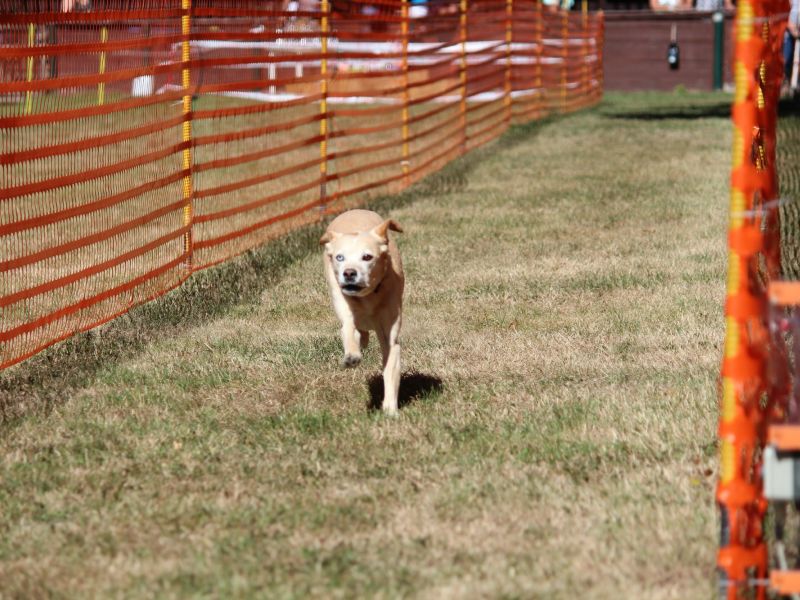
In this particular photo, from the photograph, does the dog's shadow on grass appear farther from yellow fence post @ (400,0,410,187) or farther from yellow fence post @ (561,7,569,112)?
yellow fence post @ (561,7,569,112)

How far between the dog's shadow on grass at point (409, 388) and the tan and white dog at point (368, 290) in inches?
6.2

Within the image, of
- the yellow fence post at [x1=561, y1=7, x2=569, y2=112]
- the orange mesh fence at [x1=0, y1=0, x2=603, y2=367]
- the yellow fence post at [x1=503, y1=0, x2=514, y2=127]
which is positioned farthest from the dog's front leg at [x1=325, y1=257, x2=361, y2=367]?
the yellow fence post at [x1=561, y1=7, x2=569, y2=112]

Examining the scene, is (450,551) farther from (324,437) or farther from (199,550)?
(324,437)

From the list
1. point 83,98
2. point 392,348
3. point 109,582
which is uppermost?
point 83,98

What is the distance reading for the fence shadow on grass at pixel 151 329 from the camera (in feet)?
19.6

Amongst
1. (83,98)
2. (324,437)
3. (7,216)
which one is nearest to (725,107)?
(7,216)

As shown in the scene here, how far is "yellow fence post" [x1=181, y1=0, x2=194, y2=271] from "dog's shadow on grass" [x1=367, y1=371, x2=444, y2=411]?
300 centimetres

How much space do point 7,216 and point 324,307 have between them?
11.9 ft

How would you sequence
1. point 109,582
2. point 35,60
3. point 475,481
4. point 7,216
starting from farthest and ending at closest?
1. point 7,216
2. point 35,60
3. point 475,481
4. point 109,582

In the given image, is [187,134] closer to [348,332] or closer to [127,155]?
[127,155]

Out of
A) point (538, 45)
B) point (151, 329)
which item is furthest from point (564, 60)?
point (151, 329)

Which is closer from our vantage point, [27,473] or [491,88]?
[27,473]

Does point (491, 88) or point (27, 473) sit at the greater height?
point (491, 88)

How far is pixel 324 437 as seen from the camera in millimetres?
5301
